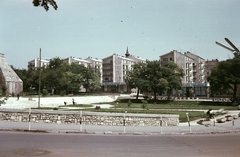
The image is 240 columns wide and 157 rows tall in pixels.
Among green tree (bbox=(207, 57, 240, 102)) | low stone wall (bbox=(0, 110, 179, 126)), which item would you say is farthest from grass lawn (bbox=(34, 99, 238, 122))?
green tree (bbox=(207, 57, 240, 102))

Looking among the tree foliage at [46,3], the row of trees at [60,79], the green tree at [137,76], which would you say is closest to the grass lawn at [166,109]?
the green tree at [137,76]

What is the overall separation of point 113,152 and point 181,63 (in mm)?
87710

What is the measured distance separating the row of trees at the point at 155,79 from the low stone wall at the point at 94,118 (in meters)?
37.2

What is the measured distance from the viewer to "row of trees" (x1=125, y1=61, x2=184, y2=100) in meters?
55.6

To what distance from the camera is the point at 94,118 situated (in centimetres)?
1711

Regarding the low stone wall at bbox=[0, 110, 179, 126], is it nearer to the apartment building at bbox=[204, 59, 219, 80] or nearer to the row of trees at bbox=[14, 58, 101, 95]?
the row of trees at bbox=[14, 58, 101, 95]

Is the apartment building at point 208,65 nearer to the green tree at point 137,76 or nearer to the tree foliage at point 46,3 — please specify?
the green tree at point 137,76

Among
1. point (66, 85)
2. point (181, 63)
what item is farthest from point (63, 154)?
point (181, 63)

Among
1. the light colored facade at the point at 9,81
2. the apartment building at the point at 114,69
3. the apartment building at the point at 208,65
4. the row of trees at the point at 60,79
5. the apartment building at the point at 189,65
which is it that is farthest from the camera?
the apartment building at the point at 114,69

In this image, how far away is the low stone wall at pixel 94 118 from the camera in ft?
56.0

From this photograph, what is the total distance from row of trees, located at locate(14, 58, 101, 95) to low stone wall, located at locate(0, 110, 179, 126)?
41.4m

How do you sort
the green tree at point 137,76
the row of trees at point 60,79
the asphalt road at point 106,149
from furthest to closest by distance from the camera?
the row of trees at point 60,79 < the green tree at point 137,76 < the asphalt road at point 106,149

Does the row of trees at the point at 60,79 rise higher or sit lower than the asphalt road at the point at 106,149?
higher

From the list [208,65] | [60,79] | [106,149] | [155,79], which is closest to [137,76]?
[155,79]
